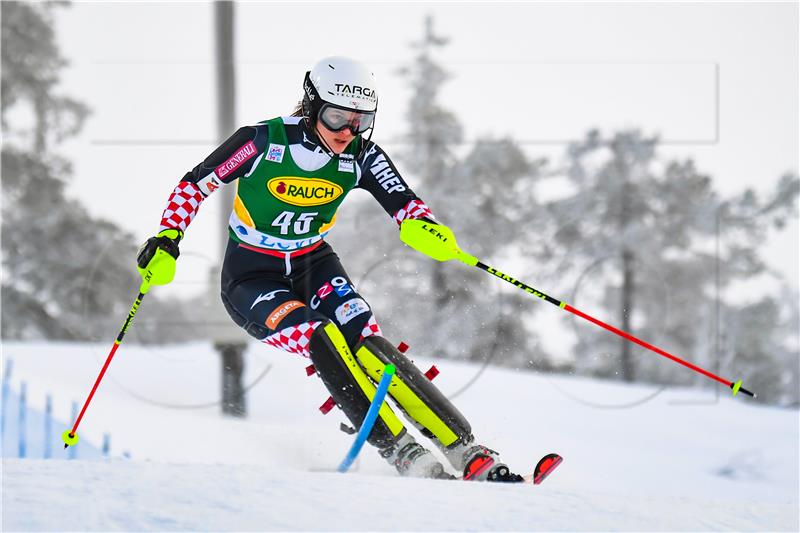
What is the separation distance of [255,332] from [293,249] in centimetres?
40

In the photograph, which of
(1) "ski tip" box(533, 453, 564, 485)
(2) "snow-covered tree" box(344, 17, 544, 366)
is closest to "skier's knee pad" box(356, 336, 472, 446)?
(1) "ski tip" box(533, 453, 564, 485)

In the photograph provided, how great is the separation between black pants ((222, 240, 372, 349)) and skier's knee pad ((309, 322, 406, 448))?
16cm

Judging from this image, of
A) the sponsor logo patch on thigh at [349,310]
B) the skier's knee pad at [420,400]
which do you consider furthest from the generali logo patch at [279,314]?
the skier's knee pad at [420,400]

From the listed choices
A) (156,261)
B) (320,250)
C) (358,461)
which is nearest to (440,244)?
(320,250)

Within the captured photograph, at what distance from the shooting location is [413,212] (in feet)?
12.3

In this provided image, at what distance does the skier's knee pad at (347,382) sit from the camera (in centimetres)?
338

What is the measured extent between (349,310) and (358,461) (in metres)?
0.98

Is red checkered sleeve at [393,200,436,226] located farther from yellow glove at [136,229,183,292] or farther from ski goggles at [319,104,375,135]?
yellow glove at [136,229,183,292]

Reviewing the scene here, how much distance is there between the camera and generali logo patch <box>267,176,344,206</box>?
365 centimetres

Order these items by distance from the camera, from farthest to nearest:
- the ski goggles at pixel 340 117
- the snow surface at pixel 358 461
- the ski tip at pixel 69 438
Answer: the ski goggles at pixel 340 117 → the ski tip at pixel 69 438 → the snow surface at pixel 358 461

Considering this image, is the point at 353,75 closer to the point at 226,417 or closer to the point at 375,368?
the point at 375,368

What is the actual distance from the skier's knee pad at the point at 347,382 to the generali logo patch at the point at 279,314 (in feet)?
0.63

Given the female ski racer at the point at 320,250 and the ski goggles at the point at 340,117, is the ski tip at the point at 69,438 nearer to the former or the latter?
the female ski racer at the point at 320,250

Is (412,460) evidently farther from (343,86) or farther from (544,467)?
(343,86)
